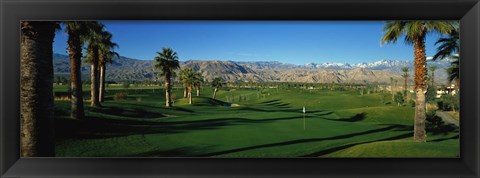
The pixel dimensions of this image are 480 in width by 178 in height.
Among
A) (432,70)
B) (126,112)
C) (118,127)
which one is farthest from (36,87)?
(432,70)

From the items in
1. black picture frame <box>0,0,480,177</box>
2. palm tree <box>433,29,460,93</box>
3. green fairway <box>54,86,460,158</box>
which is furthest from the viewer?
green fairway <box>54,86,460,158</box>

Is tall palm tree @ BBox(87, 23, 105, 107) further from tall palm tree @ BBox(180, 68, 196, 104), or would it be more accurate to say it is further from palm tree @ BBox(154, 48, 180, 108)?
tall palm tree @ BBox(180, 68, 196, 104)

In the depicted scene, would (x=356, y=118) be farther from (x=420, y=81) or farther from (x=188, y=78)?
(x=188, y=78)

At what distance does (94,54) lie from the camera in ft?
30.5

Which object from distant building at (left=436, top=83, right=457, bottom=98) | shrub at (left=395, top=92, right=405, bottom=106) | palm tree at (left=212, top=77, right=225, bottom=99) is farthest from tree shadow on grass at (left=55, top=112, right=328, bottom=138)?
distant building at (left=436, top=83, right=457, bottom=98)

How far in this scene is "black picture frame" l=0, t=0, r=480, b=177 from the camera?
331 centimetres

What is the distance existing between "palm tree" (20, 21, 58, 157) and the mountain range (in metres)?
2.73

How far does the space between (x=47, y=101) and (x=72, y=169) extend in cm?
93

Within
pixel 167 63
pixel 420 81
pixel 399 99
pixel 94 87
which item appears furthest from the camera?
pixel 399 99

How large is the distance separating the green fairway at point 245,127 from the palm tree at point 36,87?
7.68 ft

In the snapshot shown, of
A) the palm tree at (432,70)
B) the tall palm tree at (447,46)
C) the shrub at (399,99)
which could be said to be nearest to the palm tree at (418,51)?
the tall palm tree at (447,46)

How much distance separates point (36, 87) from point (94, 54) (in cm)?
571
